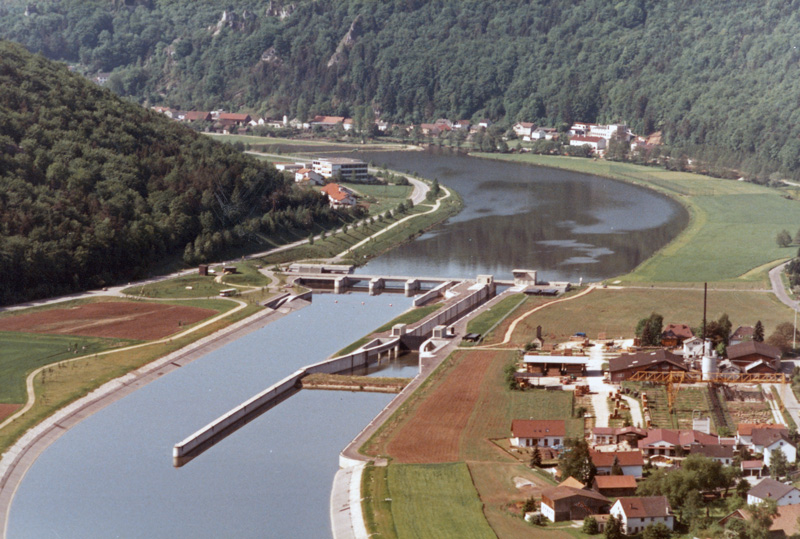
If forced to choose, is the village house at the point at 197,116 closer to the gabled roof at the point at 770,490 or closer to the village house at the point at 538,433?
the village house at the point at 538,433

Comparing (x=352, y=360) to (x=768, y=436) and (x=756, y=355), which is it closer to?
(x=756, y=355)

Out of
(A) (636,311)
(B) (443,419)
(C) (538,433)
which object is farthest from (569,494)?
(A) (636,311)

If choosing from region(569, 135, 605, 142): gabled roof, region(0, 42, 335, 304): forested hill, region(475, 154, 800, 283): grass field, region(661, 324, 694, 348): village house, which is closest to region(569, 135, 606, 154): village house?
region(569, 135, 605, 142): gabled roof

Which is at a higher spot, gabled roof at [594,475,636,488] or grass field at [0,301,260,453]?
gabled roof at [594,475,636,488]

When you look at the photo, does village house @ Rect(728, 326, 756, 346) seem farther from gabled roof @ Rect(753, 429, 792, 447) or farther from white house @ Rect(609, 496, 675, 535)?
white house @ Rect(609, 496, 675, 535)

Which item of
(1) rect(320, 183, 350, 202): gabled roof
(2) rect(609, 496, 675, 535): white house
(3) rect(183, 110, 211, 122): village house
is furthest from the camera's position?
(3) rect(183, 110, 211, 122): village house

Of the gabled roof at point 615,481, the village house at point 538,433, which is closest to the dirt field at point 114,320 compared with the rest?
the village house at point 538,433
